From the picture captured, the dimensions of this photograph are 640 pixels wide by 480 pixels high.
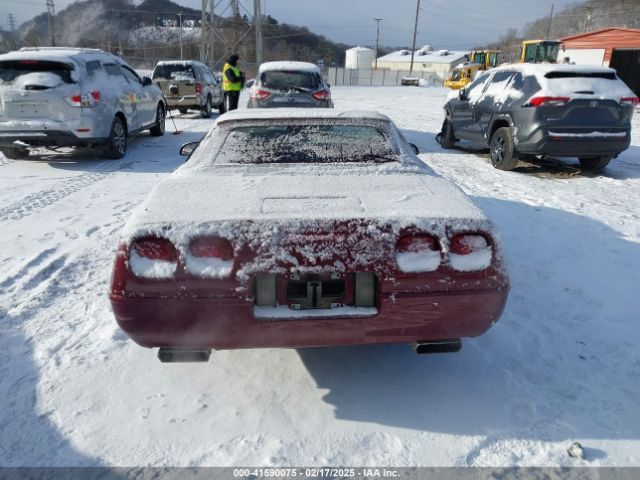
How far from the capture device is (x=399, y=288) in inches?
85.6

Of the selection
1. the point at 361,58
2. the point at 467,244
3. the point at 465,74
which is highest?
the point at 361,58

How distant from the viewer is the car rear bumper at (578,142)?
7.19 m

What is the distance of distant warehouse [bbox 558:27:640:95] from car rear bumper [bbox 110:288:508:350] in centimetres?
2703

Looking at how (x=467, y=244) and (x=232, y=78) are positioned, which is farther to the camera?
(x=232, y=78)

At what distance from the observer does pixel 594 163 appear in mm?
8117

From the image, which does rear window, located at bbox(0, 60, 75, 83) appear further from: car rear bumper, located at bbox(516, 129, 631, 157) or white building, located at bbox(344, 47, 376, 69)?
white building, located at bbox(344, 47, 376, 69)

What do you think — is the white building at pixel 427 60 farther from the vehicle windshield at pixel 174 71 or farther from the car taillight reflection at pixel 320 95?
the car taillight reflection at pixel 320 95

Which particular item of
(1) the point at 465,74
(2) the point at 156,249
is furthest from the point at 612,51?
(2) the point at 156,249

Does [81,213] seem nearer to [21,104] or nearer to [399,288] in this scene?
[21,104]

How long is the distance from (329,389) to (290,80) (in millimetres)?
8879

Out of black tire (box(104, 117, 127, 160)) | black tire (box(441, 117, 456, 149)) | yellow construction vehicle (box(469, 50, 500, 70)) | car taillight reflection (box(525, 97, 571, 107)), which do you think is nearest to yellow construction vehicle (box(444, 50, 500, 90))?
yellow construction vehicle (box(469, 50, 500, 70))

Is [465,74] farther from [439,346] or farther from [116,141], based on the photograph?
[439,346]

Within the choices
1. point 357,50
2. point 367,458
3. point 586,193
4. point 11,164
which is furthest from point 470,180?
point 357,50

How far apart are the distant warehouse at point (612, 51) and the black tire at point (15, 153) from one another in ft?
84.9
